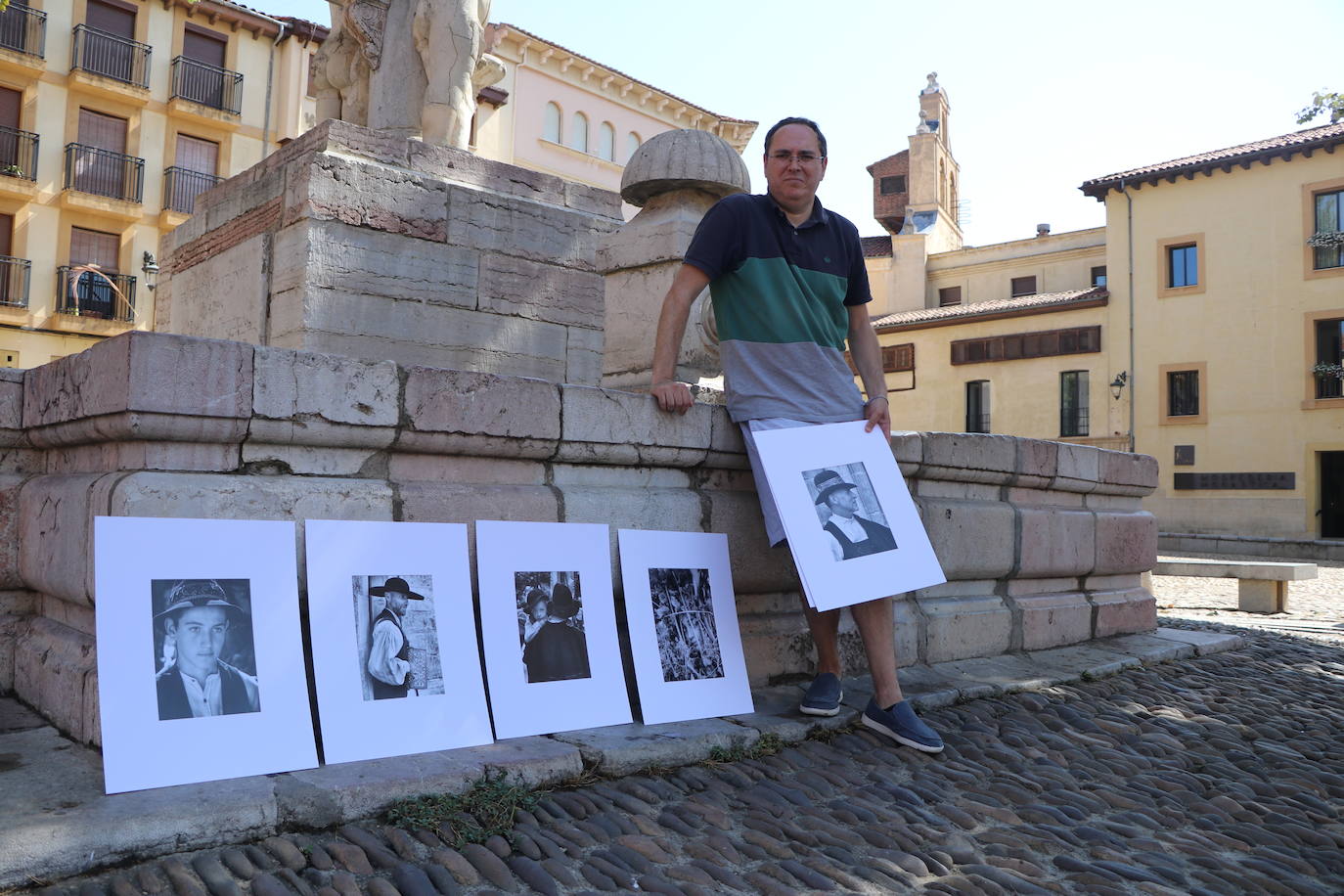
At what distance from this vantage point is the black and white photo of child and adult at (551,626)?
A: 2.87 m

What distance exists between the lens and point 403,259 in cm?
525

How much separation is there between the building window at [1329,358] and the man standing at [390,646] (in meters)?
24.9

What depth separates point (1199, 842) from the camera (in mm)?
2514

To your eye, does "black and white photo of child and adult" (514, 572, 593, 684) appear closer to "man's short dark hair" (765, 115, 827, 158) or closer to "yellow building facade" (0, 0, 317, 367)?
"man's short dark hair" (765, 115, 827, 158)

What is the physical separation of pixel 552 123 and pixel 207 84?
8.26m

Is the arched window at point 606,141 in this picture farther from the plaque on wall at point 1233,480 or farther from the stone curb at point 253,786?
the stone curb at point 253,786

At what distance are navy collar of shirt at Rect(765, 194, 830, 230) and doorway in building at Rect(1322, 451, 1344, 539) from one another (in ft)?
77.3

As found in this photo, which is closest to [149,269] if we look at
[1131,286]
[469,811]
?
[469,811]

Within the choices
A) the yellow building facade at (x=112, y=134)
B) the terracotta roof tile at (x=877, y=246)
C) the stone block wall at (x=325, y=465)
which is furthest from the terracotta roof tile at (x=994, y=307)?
the stone block wall at (x=325, y=465)

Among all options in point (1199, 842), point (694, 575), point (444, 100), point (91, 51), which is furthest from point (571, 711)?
point (91, 51)

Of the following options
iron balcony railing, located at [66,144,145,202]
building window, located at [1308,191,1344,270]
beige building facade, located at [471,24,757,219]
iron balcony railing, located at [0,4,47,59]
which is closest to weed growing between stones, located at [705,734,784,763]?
iron balcony railing, located at [66,144,145,202]

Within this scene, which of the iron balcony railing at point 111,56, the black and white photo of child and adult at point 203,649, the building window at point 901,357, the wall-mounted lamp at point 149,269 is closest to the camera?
the black and white photo of child and adult at point 203,649

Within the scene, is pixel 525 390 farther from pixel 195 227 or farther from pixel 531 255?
pixel 195 227

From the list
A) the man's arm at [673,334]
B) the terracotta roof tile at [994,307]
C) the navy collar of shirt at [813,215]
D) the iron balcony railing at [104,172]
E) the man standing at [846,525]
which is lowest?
the man standing at [846,525]
